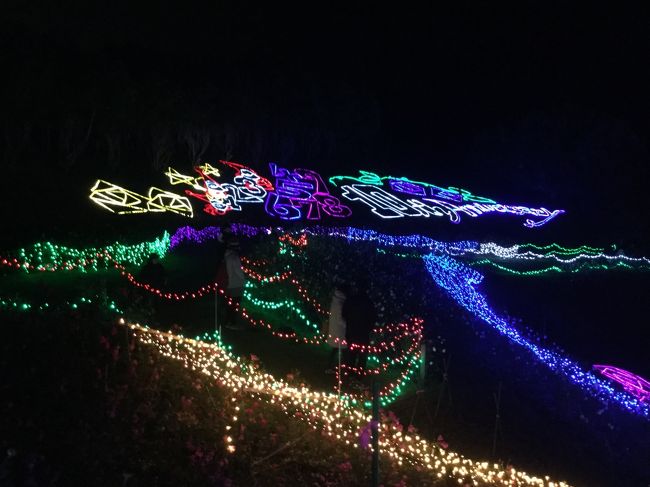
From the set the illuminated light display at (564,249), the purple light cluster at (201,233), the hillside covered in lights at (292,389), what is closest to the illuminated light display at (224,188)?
the purple light cluster at (201,233)

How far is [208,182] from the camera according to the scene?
72.3 feet

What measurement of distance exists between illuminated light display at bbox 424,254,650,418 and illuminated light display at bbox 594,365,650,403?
23 centimetres

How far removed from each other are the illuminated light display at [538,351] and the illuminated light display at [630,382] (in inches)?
9.0

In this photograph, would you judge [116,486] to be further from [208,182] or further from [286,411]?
[208,182]

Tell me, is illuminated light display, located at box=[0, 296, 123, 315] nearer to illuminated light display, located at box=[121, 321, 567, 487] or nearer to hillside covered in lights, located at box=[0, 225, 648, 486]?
hillside covered in lights, located at box=[0, 225, 648, 486]

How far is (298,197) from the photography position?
2391cm

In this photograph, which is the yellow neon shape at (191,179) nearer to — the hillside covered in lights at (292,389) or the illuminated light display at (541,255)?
the hillside covered in lights at (292,389)

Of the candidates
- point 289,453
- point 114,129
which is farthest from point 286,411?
point 114,129

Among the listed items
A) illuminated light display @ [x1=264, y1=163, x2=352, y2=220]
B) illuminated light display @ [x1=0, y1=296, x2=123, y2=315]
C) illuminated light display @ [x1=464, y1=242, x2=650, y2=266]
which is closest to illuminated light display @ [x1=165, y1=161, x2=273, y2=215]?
illuminated light display @ [x1=264, y1=163, x2=352, y2=220]

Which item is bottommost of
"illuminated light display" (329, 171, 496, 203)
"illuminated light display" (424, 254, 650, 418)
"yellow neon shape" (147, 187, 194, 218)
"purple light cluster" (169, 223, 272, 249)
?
"purple light cluster" (169, 223, 272, 249)

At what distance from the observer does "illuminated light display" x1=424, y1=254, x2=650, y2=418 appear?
7918 mm

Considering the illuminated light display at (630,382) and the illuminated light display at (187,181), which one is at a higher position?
the illuminated light display at (187,181)

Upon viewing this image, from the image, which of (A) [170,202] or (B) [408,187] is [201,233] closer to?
(A) [170,202]

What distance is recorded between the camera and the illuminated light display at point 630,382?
8.59 m
